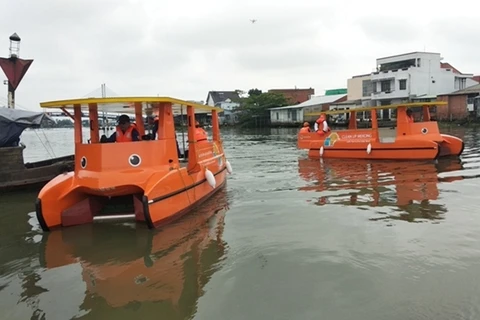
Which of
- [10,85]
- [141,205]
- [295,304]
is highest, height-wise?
[10,85]

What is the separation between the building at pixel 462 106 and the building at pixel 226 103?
31.1 meters

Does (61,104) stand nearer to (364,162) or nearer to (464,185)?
(464,185)

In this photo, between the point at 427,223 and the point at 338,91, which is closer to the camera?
the point at 427,223

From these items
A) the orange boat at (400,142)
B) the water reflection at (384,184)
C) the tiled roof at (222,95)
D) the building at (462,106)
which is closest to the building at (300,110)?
the building at (462,106)

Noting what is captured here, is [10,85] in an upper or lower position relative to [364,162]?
upper

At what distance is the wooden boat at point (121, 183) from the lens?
7016 mm

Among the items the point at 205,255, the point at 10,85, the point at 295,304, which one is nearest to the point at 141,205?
the point at 205,255

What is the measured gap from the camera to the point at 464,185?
1014 centimetres

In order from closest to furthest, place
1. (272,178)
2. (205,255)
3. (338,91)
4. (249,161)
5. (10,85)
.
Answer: (205,255) < (272,178) < (10,85) < (249,161) < (338,91)

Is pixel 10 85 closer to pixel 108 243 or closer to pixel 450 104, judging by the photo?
pixel 108 243

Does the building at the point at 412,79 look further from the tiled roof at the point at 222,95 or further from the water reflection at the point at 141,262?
the water reflection at the point at 141,262

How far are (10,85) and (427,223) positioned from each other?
13.0m

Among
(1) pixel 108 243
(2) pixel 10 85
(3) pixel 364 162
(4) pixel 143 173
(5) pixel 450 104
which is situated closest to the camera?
(1) pixel 108 243

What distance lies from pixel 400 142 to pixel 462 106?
31544mm
